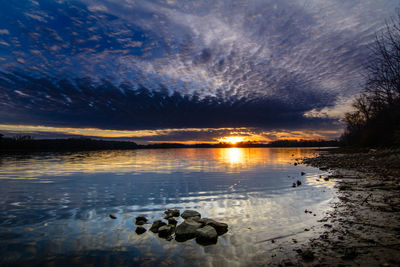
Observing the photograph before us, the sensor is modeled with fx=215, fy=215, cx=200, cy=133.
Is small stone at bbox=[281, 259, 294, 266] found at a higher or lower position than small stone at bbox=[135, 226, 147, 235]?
higher

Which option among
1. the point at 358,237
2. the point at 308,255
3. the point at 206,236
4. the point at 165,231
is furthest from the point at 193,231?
the point at 358,237

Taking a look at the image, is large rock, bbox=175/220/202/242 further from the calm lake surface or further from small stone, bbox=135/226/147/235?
small stone, bbox=135/226/147/235

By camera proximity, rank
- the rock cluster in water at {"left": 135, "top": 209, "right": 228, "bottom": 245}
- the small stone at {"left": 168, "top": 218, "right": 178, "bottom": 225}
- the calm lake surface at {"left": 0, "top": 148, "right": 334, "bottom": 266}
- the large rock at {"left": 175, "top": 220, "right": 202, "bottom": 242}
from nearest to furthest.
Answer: the calm lake surface at {"left": 0, "top": 148, "right": 334, "bottom": 266}, the rock cluster in water at {"left": 135, "top": 209, "right": 228, "bottom": 245}, the large rock at {"left": 175, "top": 220, "right": 202, "bottom": 242}, the small stone at {"left": 168, "top": 218, "right": 178, "bottom": 225}

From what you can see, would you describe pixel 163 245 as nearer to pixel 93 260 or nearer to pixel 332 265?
pixel 93 260

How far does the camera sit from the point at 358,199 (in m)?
12.8

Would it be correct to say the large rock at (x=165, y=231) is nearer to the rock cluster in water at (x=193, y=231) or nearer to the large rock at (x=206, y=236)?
the rock cluster in water at (x=193, y=231)

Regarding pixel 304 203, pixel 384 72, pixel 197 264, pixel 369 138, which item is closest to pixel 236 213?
pixel 304 203

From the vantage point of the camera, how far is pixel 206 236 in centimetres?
822

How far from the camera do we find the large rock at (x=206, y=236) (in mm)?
8141

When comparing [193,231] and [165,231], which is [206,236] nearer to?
[193,231]

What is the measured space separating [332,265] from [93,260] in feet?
23.5

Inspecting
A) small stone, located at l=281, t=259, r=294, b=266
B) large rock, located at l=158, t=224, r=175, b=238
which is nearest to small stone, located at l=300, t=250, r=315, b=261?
small stone, located at l=281, t=259, r=294, b=266

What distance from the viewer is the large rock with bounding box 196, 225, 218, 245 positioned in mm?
8141

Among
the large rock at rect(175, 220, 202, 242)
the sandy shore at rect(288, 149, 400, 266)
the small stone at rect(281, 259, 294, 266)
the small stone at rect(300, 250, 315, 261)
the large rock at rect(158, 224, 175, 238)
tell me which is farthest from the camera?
the large rock at rect(158, 224, 175, 238)
